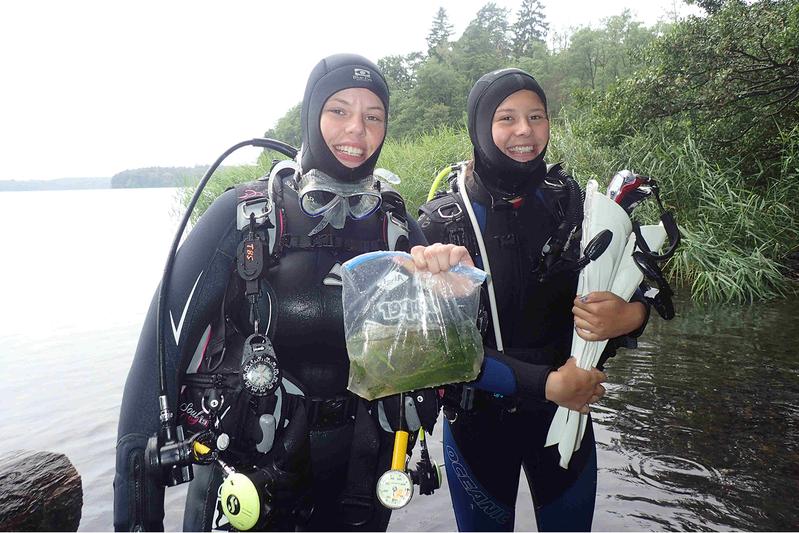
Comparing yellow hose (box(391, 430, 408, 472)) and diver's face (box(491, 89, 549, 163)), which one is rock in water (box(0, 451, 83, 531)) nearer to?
yellow hose (box(391, 430, 408, 472))

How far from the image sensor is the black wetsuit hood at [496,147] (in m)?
2.52

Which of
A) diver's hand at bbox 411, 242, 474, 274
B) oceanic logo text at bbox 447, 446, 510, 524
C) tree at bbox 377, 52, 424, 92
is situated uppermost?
tree at bbox 377, 52, 424, 92

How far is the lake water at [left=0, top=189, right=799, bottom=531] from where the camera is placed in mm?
3852

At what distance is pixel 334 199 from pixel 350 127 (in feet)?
0.94

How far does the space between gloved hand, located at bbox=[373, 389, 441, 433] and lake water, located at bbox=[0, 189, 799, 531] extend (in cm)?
216

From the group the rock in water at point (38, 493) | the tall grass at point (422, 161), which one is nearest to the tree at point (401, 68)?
the tall grass at point (422, 161)

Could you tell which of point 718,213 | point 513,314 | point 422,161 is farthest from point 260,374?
point 422,161

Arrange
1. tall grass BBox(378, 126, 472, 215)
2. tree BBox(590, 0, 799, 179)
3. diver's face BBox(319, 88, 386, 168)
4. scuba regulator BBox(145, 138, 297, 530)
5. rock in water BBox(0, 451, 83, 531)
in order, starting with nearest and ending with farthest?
scuba regulator BBox(145, 138, 297, 530) < diver's face BBox(319, 88, 386, 168) < rock in water BBox(0, 451, 83, 531) < tree BBox(590, 0, 799, 179) < tall grass BBox(378, 126, 472, 215)

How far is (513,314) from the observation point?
2.51 m

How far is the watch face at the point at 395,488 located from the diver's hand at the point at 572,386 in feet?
2.40

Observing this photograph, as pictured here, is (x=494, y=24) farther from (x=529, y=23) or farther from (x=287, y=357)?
(x=287, y=357)

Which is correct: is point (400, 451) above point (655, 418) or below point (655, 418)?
above

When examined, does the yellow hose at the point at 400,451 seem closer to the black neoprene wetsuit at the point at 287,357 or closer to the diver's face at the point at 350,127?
the black neoprene wetsuit at the point at 287,357

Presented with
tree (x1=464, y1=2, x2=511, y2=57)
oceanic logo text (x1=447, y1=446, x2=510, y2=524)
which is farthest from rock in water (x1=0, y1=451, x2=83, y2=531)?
tree (x1=464, y1=2, x2=511, y2=57)
